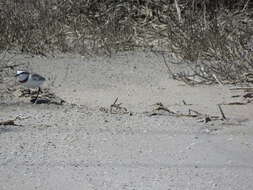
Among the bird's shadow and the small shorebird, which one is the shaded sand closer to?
the bird's shadow

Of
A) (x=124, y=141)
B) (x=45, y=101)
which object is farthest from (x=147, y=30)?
(x=124, y=141)

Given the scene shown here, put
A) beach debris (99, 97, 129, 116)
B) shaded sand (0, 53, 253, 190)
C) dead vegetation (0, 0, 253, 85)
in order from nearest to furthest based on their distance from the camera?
shaded sand (0, 53, 253, 190) → beach debris (99, 97, 129, 116) → dead vegetation (0, 0, 253, 85)

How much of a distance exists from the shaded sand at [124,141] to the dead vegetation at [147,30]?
Answer: 3.41 feet

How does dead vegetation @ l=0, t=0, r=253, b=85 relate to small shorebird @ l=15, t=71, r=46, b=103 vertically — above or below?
above

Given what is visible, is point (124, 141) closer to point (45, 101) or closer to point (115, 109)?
point (115, 109)

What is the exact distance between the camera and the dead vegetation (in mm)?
10203

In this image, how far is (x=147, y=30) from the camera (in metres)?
13.6

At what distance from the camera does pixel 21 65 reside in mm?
10414

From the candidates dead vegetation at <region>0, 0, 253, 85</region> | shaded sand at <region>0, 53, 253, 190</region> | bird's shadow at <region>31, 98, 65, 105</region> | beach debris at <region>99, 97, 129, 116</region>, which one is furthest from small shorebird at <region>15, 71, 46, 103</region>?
dead vegetation at <region>0, 0, 253, 85</region>

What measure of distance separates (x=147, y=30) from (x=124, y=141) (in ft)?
24.5

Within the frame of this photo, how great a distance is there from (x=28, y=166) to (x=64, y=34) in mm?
6822

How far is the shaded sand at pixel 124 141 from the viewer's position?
5320mm

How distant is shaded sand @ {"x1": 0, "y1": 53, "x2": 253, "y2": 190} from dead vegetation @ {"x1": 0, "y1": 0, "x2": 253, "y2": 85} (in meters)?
1.04

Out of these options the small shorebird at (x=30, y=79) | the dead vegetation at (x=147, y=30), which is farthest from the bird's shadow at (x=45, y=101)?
the dead vegetation at (x=147, y=30)
